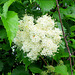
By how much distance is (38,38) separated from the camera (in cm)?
85

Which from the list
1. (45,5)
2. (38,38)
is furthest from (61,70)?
(45,5)

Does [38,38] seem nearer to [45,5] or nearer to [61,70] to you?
[45,5]

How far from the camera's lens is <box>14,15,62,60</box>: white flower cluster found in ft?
2.78

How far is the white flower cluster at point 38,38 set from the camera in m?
0.85

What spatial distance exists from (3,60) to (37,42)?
803mm

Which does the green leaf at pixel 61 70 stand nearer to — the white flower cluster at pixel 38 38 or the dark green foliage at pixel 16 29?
the dark green foliage at pixel 16 29

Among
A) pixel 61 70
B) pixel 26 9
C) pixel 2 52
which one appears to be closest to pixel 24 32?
pixel 26 9

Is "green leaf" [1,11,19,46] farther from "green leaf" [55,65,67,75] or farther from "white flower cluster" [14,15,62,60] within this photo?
"green leaf" [55,65,67,75]

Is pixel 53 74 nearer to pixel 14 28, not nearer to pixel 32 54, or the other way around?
pixel 32 54

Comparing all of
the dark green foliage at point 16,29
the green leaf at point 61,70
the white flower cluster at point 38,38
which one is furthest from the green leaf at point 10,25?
the green leaf at point 61,70

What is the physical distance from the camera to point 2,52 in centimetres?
154

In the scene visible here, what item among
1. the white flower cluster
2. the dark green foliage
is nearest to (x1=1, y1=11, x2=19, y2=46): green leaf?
the dark green foliage

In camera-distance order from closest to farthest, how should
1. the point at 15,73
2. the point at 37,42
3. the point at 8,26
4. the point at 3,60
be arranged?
1. the point at 8,26
2. the point at 37,42
3. the point at 15,73
4. the point at 3,60

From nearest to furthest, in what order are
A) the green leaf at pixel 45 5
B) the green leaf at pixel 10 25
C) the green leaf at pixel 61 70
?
the green leaf at pixel 10 25, the green leaf at pixel 45 5, the green leaf at pixel 61 70
